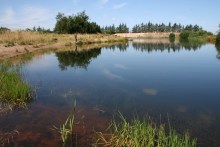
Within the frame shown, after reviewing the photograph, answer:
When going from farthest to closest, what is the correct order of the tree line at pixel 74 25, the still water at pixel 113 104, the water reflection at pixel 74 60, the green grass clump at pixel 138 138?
1. the tree line at pixel 74 25
2. the water reflection at pixel 74 60
3. the still water at pixel 113 104
4. the green grass clump at pixel 138 138

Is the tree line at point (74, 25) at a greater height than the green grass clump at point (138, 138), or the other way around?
the tree line at point (74, 25)

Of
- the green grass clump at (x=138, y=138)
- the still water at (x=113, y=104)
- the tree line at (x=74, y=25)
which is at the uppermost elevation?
the tree line at (x=74, y=25)

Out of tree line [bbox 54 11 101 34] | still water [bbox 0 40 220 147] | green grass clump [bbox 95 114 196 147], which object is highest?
tree line [bbox 54 11 101 34]

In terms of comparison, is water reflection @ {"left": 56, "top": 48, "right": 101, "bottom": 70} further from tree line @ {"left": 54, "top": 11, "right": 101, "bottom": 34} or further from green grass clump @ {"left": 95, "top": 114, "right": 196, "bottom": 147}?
tree line @ {"left": 54, "top": 11, "right": 101, "bottom": 34}

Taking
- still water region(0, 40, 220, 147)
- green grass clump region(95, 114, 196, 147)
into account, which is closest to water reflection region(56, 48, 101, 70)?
still water region(0, 40, 220, 147)

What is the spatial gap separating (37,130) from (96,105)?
328cm

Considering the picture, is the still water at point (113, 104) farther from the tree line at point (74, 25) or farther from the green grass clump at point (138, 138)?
the tree line at point (74, 25)

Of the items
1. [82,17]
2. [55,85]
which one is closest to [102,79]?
[55,85]

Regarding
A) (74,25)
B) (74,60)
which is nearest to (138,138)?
(74,60)

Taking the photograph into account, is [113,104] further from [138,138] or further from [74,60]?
[74,60]

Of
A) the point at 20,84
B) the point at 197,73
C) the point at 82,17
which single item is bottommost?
the point at 197,73

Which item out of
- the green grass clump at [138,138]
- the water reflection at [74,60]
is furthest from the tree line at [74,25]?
the green grass clump at [138,138]

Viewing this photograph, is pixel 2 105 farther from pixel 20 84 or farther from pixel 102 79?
pixel 102 79

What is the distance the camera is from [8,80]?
37.5 feet
